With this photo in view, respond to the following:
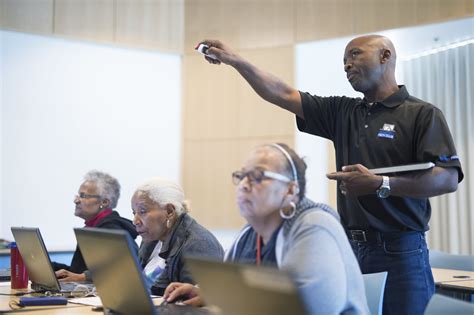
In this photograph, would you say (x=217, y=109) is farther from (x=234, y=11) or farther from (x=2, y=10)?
(x=2, y=10)

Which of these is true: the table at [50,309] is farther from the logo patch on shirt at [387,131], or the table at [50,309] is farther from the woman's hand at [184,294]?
the logo patch on shirt at [387,131]

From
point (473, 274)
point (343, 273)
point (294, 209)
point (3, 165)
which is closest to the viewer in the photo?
point (343, 273)

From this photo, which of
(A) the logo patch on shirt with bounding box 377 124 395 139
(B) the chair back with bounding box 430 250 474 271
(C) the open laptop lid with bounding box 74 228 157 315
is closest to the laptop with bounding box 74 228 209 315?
(C) the open laptop lid with bounding box 74 228 157 315

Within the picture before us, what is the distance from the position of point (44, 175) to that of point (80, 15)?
173cm

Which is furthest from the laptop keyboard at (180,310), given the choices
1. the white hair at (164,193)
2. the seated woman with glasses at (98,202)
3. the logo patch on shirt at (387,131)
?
the seated woman with glasses at (98,202)

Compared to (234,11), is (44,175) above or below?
below

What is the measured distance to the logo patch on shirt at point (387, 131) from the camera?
252 centimetres

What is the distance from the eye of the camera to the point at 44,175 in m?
6.24

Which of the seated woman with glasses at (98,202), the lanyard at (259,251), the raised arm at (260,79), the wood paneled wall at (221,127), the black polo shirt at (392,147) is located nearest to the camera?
the lanyard at (259,251)

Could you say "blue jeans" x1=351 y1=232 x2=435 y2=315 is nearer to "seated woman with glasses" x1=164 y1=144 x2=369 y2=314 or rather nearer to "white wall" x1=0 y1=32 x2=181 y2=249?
"seated woman with glasses" x1=164 y1=144 x2=369 y2=314

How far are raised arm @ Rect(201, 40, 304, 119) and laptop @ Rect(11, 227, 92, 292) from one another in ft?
3.72

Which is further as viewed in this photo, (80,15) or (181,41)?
(181,41)

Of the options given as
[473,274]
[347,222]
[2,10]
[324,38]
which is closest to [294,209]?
[347,222]

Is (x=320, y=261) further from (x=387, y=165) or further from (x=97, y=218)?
(x=97, y=218)
